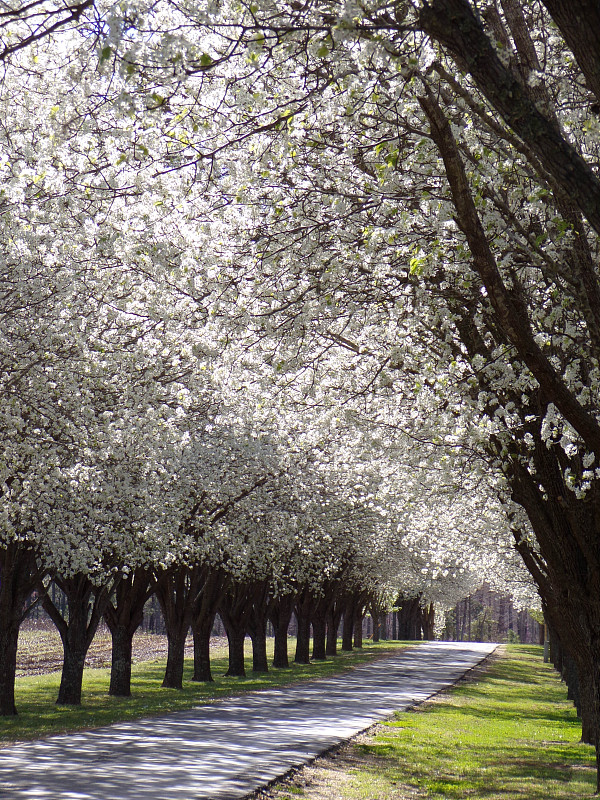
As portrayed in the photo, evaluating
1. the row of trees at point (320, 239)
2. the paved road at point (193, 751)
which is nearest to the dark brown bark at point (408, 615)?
the paved road at point (193, 751)

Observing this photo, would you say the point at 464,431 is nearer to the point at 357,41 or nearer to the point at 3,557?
the point at 357,41

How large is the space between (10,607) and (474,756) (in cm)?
1091

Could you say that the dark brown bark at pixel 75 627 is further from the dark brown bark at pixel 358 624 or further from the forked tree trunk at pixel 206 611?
the dark brown bark at pixel 358 624

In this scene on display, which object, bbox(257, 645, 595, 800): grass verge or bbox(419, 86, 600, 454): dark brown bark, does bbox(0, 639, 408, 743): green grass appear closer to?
bbox(257, 645, 595, 800): grass verge

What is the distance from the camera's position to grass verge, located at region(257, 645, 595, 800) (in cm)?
1177

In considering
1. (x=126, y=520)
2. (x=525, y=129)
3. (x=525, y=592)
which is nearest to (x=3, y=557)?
(x=126, y=520)

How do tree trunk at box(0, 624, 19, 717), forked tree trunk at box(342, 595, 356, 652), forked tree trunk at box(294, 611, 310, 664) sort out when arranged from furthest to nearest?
forked tree trunk at box(342, 595, 356, 652) → forked tree trunk at box(294, 611, 310, 664) → tree trunk at box(0, 624, 19, 717)

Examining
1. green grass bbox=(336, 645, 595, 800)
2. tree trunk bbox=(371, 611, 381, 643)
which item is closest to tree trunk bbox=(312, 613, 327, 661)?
green grass bbox=(336, 645, 595, 800)

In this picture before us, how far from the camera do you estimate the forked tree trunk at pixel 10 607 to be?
19.0 meters

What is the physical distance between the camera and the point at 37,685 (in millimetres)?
30141

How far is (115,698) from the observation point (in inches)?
926

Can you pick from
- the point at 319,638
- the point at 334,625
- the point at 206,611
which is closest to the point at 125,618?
the point at 206,611

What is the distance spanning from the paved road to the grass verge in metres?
0.54

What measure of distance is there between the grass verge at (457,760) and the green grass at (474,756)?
0.6 inches
